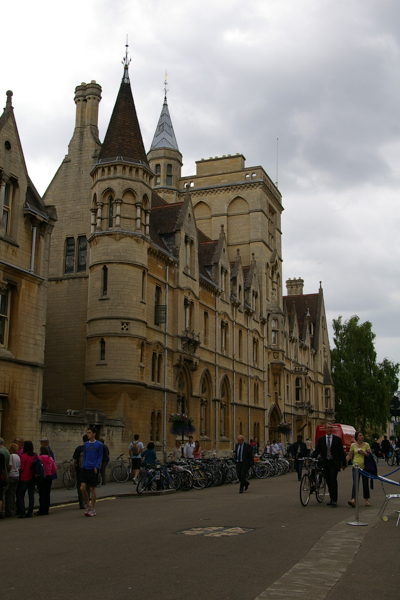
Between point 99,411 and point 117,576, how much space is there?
19318 millimetres

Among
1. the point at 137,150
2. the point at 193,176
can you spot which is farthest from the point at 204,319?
the point at 193,176

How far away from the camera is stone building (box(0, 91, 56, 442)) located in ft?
66.6

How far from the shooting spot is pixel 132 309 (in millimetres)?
28859

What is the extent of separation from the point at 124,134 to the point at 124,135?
0.06 metres

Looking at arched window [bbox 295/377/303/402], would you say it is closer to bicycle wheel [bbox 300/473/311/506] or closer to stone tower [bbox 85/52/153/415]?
stone tower [bbox 85/52/153/415]

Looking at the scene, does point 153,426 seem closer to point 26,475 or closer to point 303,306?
point 26,475

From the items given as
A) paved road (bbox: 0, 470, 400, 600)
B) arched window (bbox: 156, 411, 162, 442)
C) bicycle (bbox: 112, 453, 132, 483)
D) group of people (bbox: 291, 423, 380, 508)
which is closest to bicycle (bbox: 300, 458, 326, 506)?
group of people (bbox: 291, 423, 380, 508)

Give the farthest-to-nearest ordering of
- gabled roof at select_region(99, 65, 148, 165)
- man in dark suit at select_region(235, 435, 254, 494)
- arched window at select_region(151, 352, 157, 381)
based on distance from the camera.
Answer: arched window at select_region(151, 352, 157, 381) → gabled roof at select_region(99, 65, 148, 165) → man in dark suit at select_region(235, 435, 254, 494)

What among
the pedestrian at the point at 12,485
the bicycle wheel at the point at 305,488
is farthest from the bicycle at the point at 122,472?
the bicycle wheel at the point at 305,488

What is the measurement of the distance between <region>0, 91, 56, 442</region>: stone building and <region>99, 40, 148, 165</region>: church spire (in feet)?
27.3

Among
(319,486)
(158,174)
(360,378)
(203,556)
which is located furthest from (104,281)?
(360,378)

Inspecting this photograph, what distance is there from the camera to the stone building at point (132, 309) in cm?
2842

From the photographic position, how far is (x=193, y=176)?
59000mm

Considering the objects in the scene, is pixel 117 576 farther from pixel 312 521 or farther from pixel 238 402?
pixel 238 402
